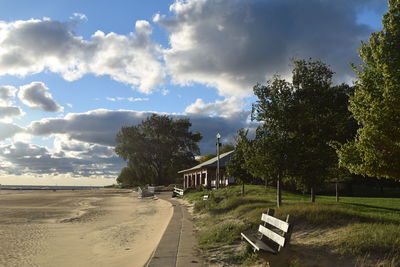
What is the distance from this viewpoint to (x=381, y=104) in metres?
8.68

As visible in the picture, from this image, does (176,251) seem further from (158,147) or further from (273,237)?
(158,147)

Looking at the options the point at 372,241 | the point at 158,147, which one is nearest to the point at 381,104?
the point at 372,241

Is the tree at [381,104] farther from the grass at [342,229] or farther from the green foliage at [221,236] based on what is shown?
the green foliage at [221,236]

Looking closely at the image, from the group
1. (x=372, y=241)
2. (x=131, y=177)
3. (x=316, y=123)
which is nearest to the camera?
(x=372, y=241)

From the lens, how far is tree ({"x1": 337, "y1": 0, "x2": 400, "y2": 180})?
8448mm

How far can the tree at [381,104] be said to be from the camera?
8448 mm

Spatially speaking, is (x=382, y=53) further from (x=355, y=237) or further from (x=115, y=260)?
(x=115, y=260)

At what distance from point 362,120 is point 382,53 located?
5.71 ft

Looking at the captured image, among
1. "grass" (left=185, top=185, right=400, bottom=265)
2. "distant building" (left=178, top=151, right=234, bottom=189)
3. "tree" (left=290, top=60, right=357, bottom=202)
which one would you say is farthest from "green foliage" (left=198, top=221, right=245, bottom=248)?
"distant building" (left=178, top=151, right=234, bottom=189)

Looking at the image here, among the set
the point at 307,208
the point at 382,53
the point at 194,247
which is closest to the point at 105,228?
the point at 194,247

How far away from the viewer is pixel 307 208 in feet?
34.4

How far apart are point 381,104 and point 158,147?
241ft

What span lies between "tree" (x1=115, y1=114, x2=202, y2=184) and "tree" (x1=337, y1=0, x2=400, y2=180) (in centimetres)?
7157

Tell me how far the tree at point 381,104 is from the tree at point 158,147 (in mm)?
71573
